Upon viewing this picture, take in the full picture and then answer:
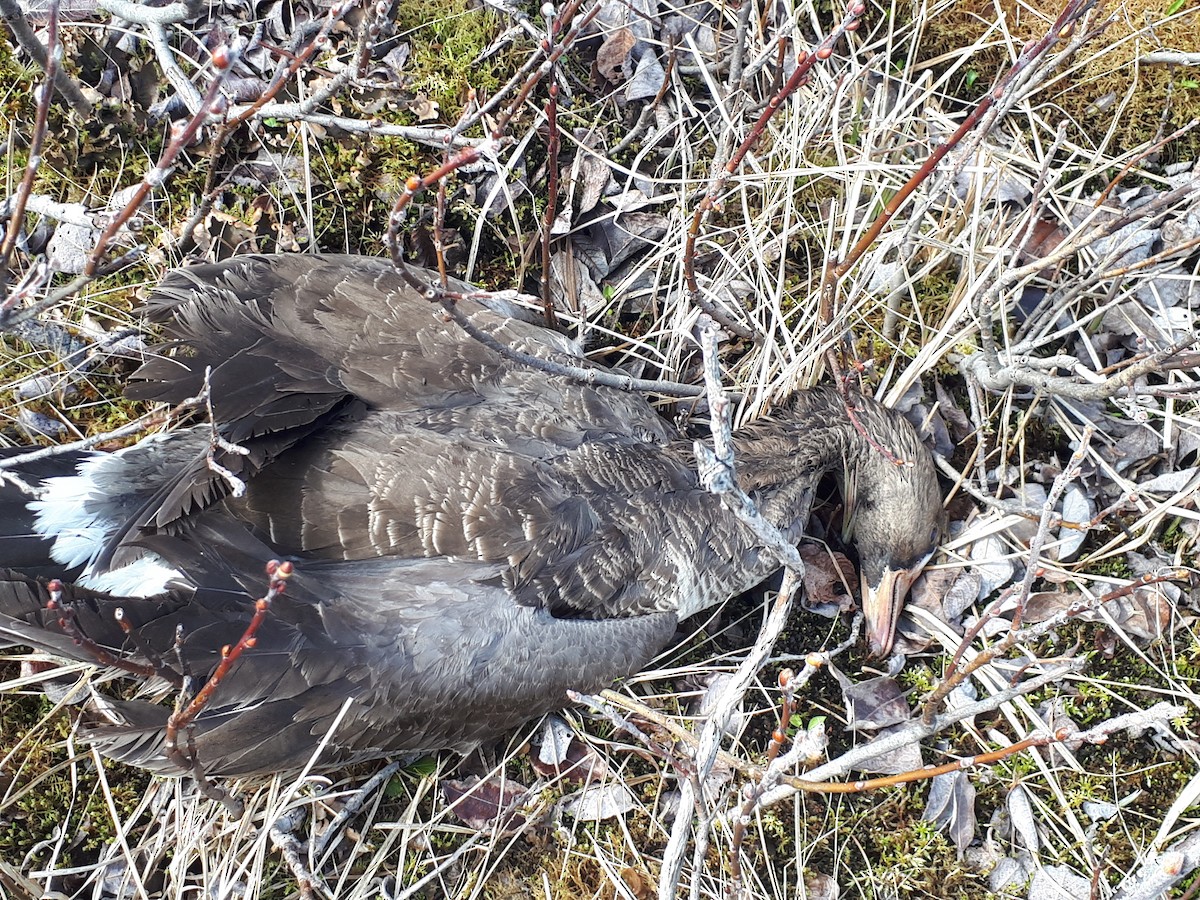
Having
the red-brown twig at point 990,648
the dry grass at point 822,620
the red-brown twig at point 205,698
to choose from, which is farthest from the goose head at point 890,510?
the red-brown twig at point 205,698

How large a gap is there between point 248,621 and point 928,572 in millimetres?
2800

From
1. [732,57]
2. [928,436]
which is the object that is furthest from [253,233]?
[928,436]

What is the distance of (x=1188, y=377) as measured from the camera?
3.95 metres

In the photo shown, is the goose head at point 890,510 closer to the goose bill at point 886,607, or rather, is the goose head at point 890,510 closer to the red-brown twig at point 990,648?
the goose bill at point 886,607

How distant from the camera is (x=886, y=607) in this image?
3939mm

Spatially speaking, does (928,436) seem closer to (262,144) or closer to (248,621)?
(248,621)

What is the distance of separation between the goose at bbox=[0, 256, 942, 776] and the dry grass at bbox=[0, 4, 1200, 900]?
379mm

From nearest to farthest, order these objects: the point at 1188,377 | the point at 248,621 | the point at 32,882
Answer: the point at 248,621
the point at 32,882
the point at 1188,377

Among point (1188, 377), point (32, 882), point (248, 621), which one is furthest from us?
point (1188, 377)

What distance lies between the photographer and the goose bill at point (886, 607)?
12.9ft

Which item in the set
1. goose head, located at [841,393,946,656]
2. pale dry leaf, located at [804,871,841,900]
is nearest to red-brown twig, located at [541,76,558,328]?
goose head, located at [841,393,946,656]

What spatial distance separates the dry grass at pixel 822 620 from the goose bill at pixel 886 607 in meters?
0.15

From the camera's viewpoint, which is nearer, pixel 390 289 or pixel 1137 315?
pixel 390 289

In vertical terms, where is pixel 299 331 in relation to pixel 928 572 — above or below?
above
